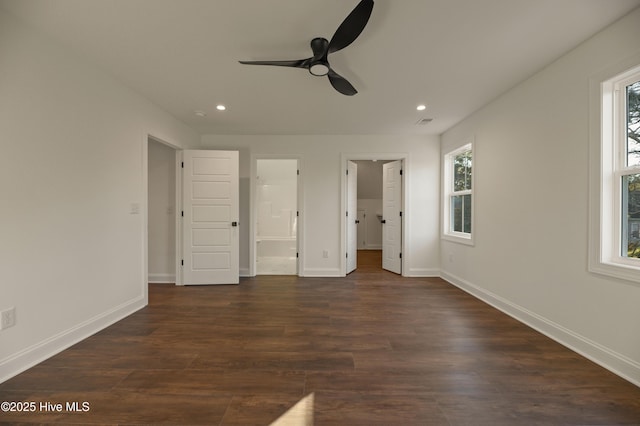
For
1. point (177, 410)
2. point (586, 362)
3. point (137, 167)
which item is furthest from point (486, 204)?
point (137, 167)

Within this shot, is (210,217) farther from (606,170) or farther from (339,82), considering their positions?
(606,170)

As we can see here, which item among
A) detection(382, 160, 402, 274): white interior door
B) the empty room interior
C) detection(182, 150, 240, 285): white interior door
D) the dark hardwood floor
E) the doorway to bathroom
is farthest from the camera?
the doorway to bathroom

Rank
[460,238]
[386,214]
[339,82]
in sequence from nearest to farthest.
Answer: [339,82]
[460,238]
[386,214]

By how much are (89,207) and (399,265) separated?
4.32 metres

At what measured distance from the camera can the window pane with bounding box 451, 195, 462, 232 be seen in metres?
4.06

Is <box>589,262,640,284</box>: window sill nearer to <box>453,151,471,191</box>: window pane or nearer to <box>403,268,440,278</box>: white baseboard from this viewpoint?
<box>453,151,471,191</box>: window pane

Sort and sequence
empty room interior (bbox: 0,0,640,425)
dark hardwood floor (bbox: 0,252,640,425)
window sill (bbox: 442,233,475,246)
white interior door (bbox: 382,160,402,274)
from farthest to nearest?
white interior door (bbox: 382,160,402,274) → window sill (bbox: 442,233,475,246) → empty room interior (bbox: 0,0,640,425) → dark hardwood floor (bbox: 0,252,640,425)

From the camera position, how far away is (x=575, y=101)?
2.09 meters

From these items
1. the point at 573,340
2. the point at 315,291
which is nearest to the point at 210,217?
the point at 315,291

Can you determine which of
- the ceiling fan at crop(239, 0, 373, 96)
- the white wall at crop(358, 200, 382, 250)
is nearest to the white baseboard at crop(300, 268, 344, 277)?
the ceiling fan at crop(239, 0, 373, 96)

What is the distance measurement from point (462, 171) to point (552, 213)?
1846 millimetres

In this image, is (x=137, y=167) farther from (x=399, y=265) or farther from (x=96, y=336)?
(x=399, y=265)

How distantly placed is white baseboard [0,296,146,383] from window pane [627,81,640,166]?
4.49 m

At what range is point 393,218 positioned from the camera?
479 centimetres
